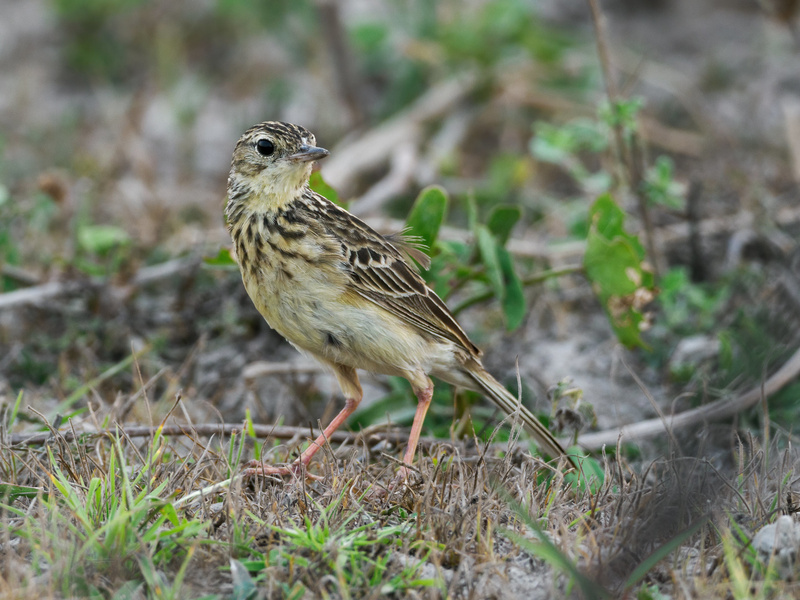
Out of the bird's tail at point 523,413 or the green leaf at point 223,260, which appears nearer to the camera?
the bird's tail at point 523,413

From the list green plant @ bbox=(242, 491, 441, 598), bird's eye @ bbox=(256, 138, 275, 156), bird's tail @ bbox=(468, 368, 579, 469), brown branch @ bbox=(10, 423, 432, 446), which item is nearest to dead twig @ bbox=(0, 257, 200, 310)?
brown branch @ bbox=(10, 423, 432, 446)

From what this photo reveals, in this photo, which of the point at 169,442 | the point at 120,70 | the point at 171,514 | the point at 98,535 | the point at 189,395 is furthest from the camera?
the point at 120,70

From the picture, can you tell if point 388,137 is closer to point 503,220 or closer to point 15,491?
point 503,220

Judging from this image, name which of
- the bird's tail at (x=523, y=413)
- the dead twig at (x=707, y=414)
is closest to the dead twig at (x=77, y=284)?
the bird's tail at (x=523, y=413)

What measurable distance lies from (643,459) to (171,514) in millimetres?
2411

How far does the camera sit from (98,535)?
292cm

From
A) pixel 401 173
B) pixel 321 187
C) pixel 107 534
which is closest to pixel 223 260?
pixel 321 187

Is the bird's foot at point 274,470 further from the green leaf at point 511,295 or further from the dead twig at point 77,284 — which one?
the dead twig at point 77,284

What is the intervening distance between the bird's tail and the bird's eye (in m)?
1.44

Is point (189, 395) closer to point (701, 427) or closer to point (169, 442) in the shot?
point (169, 442)

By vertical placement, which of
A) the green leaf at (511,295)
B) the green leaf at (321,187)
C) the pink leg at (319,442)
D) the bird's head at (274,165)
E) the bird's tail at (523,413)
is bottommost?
the bird's tail at (523,413)

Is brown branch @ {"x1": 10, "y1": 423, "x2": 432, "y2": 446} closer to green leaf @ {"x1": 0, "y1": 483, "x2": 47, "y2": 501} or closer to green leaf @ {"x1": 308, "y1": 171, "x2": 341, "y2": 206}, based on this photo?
green leaf @ {"x1": 0, "y1": 483, "x2": 47, "y2": 501}

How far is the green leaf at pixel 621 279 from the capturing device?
4762 mm

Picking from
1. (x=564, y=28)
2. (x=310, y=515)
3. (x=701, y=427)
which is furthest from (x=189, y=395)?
(x=564, y=28)
